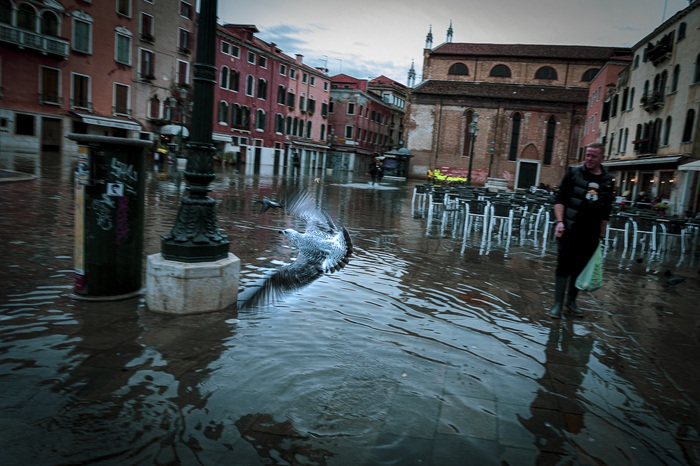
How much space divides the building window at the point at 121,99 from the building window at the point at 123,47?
175 centimetres

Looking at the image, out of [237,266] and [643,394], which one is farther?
[237,266]

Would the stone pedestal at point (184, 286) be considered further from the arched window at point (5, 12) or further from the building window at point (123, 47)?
the building window at point (123, 47)

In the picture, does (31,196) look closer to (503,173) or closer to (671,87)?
(671,87)

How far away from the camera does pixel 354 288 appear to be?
18.4 ft

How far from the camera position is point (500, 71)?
168 ft

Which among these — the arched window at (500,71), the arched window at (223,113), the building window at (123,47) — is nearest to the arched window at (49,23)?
the building window at (123,47)

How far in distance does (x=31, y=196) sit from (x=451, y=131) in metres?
42.6

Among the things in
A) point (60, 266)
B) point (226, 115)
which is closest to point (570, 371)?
point (60, 266)

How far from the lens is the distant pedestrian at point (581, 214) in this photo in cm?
497

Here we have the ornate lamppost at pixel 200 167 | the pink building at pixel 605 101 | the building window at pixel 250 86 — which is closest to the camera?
the ornate lamppost at pixel 200 167

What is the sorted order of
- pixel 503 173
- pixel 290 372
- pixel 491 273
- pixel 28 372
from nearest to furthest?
pixel 28 372 → pixel 290 372 → pixel 491 273 → pixel 503 173

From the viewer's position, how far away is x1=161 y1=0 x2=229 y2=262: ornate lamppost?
4.35 m

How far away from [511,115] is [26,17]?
130 ft

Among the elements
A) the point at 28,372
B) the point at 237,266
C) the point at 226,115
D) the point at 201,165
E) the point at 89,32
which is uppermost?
the point at 89,32
